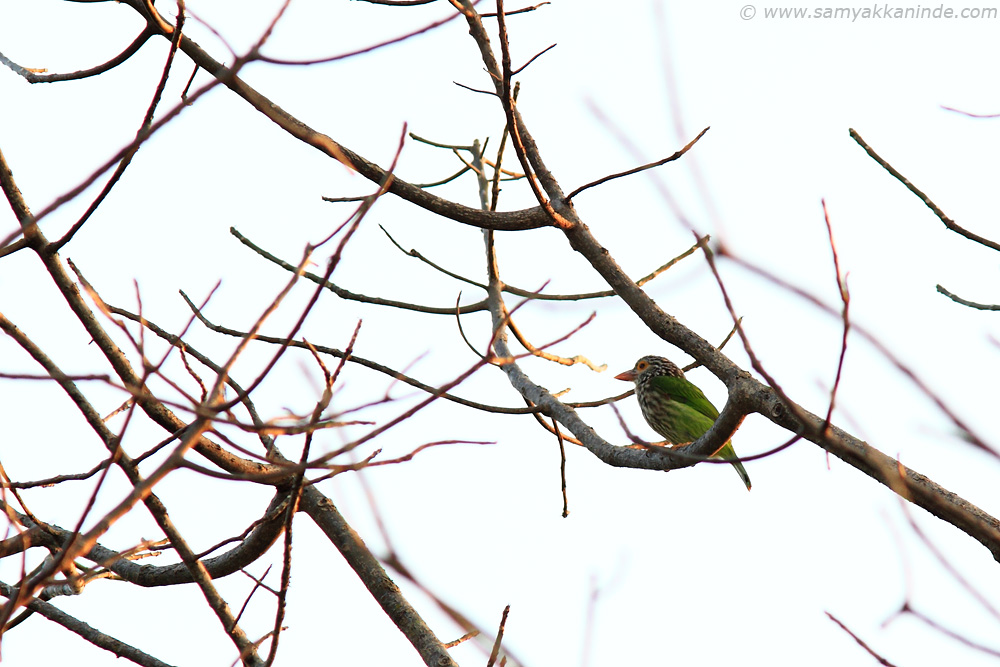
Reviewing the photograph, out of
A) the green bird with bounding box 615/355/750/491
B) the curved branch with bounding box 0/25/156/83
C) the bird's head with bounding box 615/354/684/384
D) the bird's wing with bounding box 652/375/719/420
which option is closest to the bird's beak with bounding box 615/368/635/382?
the bird's head with bounding box 615/354/684/384

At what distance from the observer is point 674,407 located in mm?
6973

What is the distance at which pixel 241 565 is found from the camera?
346 cm

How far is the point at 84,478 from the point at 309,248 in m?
1.28

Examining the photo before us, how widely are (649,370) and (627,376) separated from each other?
0.92ft

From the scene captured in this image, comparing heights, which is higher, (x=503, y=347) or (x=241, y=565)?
(x=503, y=347)

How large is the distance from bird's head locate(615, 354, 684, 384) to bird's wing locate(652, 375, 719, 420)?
0.32ft

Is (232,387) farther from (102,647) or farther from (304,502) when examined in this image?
(102,647)

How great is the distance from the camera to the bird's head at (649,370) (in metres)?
7.32

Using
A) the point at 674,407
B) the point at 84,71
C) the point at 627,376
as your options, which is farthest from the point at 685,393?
the point at 84,71

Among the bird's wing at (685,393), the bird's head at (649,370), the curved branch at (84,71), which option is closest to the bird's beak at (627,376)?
the bird's head at (649,370)

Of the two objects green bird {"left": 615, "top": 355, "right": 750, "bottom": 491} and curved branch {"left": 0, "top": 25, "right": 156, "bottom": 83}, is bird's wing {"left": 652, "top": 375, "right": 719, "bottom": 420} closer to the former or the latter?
green bird {"left": 615, "top": 355, "right": 750, "bottom": 491}

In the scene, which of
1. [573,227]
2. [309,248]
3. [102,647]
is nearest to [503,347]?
[573,227]

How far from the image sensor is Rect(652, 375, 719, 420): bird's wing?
702 centimetres

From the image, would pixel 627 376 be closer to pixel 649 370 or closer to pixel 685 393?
pixel 649 370
